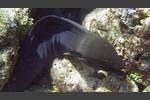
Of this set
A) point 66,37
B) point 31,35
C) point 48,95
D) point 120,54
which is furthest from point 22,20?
point 120,54

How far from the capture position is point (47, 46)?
5059mm

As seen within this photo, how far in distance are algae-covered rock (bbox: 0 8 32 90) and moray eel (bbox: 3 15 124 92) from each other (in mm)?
292

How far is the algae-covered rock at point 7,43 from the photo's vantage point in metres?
4.49

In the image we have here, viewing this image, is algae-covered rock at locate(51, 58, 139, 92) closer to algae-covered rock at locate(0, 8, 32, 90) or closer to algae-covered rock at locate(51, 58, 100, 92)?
algae-covered rock at locate(51, 58, 100, 92)

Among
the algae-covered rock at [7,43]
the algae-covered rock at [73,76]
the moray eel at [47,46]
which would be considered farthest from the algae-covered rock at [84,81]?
the algae-covered rock at [7,43]

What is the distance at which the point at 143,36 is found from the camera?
15.0 ft

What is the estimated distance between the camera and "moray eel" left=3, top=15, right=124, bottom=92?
4727 millimetres

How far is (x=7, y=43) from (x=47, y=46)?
0.74 m

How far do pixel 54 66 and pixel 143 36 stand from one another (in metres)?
1.37

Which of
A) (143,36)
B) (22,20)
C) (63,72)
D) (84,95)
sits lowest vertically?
(84,95)

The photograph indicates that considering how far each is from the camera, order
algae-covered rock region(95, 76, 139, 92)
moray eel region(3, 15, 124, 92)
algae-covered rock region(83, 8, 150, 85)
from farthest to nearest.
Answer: moray eel region(3, 15, 124, 92) → algae-covered rock region(83, 8, 150, 85) → algae-covered rock region(95, 76, 139, 92)

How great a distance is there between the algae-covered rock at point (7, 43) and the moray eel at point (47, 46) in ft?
0.96

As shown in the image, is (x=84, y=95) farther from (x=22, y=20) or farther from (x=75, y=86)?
(x=22, y=20)

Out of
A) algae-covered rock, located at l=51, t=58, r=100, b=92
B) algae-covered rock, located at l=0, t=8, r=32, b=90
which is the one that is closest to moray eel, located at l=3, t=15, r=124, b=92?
algae-covered rock, located at l=51, t=58, r=100, b=92
